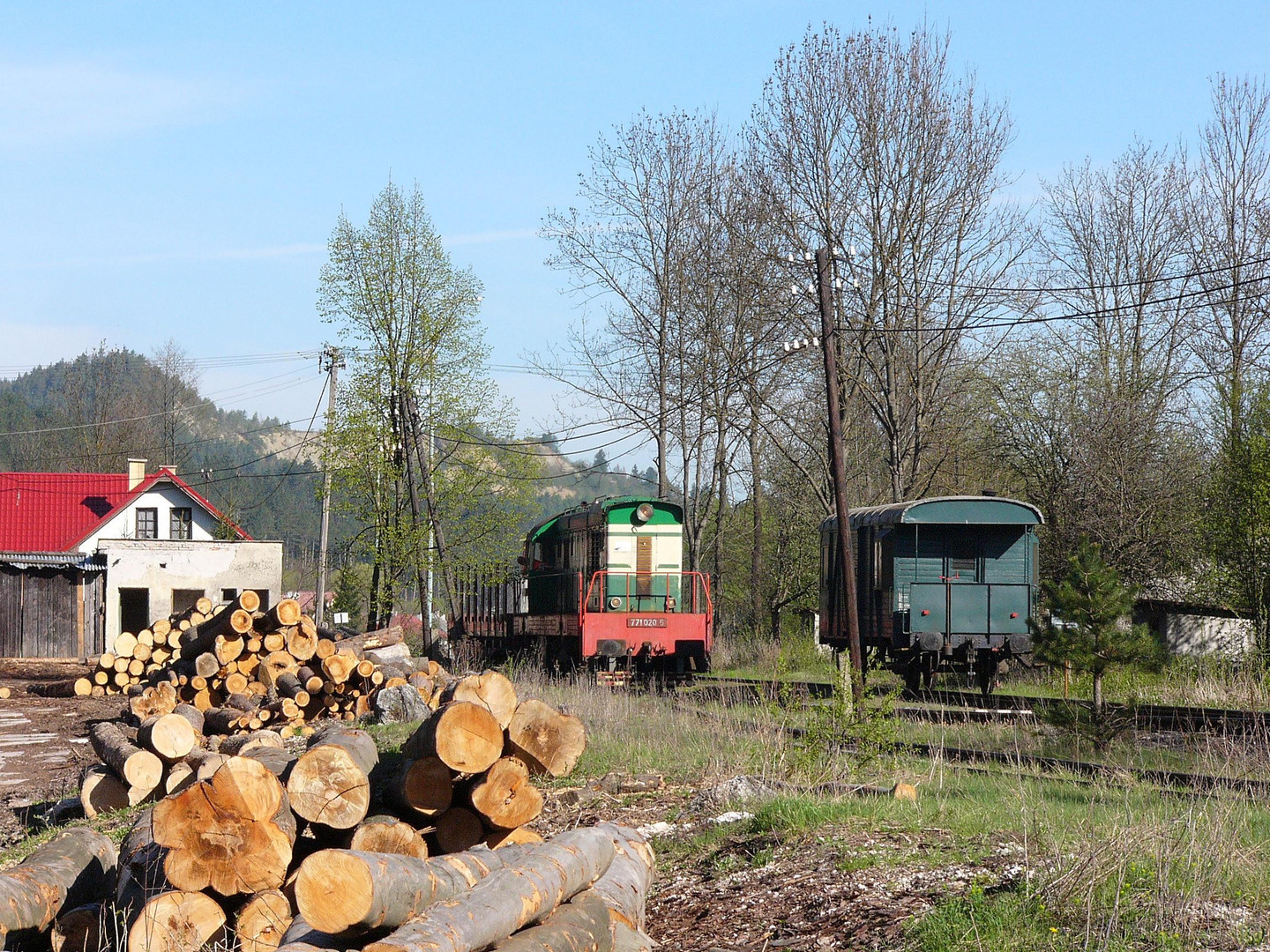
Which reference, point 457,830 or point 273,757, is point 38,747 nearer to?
point 273,757

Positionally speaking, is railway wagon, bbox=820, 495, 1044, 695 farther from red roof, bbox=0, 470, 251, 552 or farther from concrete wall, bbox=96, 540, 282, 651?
red roof, bbox=0, 470, 251, 552

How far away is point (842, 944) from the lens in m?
5.39

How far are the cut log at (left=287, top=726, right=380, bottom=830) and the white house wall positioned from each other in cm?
3776

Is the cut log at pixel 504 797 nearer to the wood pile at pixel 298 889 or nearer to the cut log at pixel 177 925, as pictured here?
the wood pile at pixel 298 889

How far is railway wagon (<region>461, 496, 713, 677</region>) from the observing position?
22672 mm

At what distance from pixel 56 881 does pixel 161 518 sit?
39546mm

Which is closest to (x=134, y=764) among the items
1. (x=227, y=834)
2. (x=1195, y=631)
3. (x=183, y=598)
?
(x=227, y=834)

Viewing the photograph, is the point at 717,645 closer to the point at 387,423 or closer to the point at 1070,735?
the point at 387,423

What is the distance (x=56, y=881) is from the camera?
659 centimetres

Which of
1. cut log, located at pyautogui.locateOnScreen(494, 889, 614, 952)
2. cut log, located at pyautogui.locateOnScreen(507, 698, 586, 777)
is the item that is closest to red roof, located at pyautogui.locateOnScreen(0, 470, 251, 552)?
cut log, located at pyautogui.locateOnScreen(507, 698, 586, 777)

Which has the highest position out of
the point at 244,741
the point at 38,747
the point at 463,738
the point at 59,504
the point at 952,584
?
the point at 59,504

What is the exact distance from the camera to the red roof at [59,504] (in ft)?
140

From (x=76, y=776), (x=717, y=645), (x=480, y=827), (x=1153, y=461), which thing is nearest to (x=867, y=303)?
(x=1153, y=461)

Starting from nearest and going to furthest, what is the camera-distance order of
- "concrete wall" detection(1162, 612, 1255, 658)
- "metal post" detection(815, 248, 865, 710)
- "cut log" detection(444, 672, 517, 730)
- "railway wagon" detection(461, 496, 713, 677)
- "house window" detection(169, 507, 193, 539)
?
"cut log" detection(444, 672, 517, 730), "metal post" detection(815, 248, 865, 710), "railway wagon" detection(461, 496, 713, 677), "concrete wall" detection(1162, 612, 1255, 658), "house window" detection(169, 507, 193, 539)
